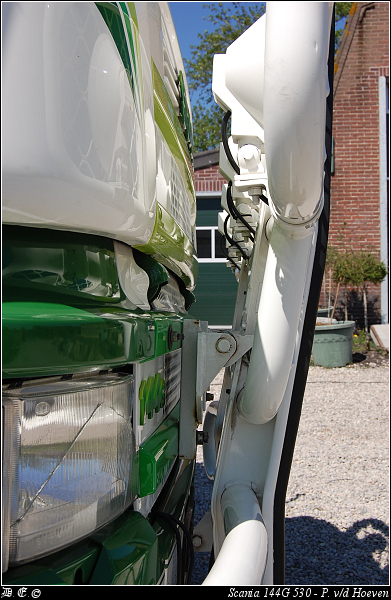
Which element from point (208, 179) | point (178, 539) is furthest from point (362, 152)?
point (178, 539)

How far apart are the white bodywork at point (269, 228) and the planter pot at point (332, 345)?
7.02 m

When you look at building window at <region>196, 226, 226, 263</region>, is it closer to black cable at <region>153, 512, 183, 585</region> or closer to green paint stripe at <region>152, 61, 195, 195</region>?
green paint stripe at <region>152, 61, 195, 195</region>

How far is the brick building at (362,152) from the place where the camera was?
11.1m

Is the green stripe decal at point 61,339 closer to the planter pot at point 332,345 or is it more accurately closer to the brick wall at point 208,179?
the planter pot at point 332,345

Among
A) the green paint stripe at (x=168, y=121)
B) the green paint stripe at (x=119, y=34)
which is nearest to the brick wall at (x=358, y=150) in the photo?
the green paint stripe at (x=168, y=121)

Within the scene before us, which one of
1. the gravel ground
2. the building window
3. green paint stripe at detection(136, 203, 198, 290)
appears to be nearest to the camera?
green paint stripe at detection(136, 203, 198, 290)

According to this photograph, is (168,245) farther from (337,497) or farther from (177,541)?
(337,497)

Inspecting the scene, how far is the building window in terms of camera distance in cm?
1201

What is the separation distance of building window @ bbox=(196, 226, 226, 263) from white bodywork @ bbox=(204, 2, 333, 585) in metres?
10.3

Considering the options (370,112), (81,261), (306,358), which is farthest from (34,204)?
(370,112)

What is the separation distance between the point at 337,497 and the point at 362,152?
921 cm

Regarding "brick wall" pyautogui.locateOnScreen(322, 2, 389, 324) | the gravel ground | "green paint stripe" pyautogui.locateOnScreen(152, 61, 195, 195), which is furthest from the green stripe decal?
"brick wall" pyautogui.locateOnScreen(322, 2, 389, 324)

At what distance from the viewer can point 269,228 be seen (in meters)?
1.58

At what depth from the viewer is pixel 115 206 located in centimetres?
88
